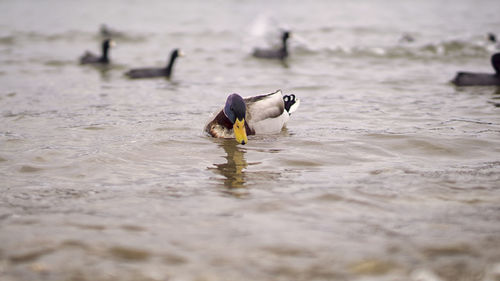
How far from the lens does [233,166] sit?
19.1 feet

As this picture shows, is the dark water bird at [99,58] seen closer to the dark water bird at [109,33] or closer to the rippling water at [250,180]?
the rippling water at [250,180]

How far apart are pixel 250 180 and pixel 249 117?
6.49ft

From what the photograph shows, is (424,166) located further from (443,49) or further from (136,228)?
(443,49)

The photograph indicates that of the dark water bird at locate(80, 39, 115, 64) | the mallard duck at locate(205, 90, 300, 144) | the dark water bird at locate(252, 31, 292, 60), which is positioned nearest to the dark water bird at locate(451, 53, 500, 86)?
the mallard duck at locate(205, 90, 300, 144)

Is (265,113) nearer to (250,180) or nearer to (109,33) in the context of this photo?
(250,180)

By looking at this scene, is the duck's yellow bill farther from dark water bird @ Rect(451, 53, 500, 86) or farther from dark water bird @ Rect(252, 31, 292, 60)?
dark water bird @ Rect(252, 31, 292, 60)

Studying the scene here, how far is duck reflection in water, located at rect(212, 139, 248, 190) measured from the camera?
521cm

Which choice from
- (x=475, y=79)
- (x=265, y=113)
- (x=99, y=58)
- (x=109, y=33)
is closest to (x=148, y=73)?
(x=99, y=58)

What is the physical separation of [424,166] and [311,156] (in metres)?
1.22

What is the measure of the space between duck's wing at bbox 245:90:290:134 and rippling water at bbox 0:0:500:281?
0.16 meters

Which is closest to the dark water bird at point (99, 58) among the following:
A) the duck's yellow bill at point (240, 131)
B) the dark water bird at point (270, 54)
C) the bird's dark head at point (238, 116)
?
the dark water bird at point (270, 54)

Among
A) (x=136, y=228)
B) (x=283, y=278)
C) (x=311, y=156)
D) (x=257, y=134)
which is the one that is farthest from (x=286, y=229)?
(x=257, y=134)

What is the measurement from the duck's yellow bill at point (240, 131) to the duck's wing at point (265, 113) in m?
0.55

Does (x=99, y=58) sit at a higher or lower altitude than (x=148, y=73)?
higher
